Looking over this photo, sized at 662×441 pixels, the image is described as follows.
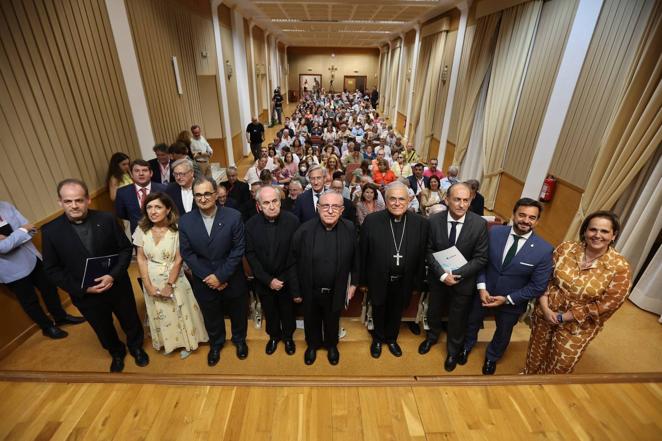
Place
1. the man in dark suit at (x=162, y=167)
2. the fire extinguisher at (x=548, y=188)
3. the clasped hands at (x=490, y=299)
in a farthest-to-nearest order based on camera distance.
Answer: the fire extinguisher at (x=548, y=188), the man in dark suit at (x=162, y=167), the clasped hands at (x=490, y=299)

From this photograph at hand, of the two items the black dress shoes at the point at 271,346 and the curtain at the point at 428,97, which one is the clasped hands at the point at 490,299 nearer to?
the black dress shoes at the point at 271,346

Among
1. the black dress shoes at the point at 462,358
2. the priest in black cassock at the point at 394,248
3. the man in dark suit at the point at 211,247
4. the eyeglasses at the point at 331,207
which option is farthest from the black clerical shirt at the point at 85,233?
the black dress shoes at the point at 462,358

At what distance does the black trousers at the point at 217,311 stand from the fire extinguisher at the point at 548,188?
193 inches

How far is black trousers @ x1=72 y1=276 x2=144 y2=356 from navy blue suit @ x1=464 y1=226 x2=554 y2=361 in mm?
2930

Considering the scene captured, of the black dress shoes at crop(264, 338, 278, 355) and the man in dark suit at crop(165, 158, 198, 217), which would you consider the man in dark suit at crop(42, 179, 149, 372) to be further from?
the black dress shoes at crop(264, 338, 278, 355)

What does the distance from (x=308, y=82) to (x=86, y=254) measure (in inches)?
1116

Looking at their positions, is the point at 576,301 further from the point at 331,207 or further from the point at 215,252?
the point at 215,252

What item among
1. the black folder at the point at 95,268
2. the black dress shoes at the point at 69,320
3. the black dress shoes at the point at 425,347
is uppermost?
the black folder at the point at 95,268

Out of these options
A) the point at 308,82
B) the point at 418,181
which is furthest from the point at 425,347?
the point at 308,82

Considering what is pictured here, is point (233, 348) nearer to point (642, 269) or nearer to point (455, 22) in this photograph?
point (642, 269)

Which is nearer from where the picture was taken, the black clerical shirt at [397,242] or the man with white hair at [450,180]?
the black clerical shirt at [397,242]

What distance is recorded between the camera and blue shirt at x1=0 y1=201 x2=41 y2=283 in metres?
2.61

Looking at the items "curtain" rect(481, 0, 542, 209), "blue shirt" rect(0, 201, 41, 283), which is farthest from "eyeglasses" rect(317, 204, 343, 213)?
"curtain" rect(481, 0, 542, 209)

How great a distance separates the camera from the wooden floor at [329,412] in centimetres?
184
